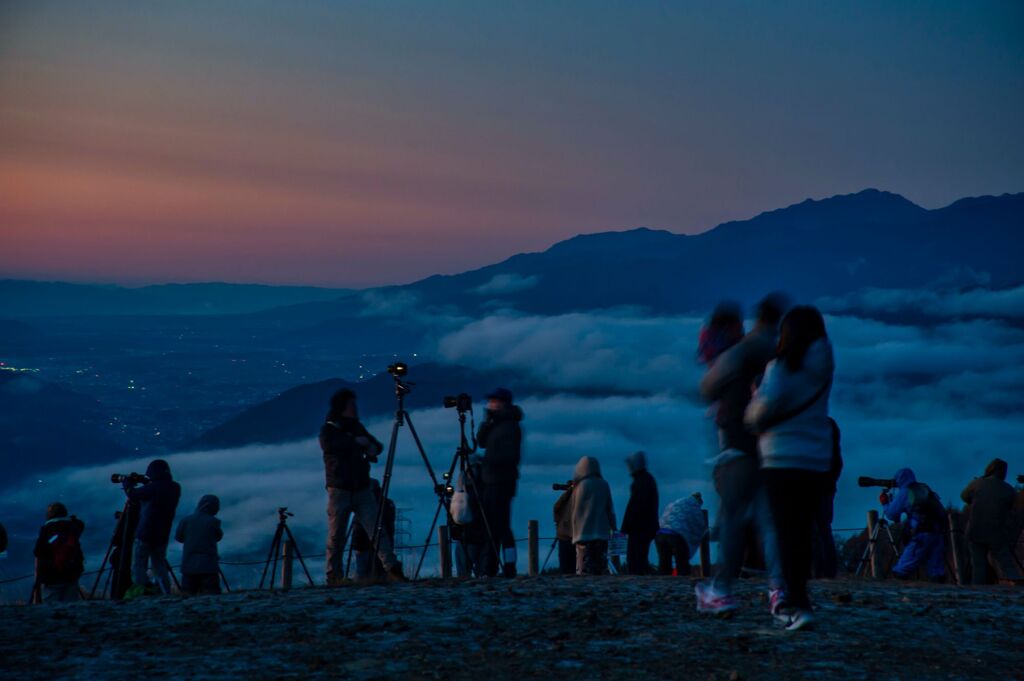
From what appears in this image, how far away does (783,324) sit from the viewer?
8031 millimetres

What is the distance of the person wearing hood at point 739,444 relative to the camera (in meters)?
8.19

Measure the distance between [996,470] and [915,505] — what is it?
1.49 meters

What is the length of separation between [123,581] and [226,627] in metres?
6.57

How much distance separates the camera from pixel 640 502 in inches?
614

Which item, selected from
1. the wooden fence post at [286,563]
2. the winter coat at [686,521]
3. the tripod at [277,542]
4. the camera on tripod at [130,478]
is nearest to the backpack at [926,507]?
the winter coat at [686,521]

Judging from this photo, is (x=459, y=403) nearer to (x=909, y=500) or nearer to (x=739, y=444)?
(x=909, y=500)

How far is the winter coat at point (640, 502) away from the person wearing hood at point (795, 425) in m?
7.51

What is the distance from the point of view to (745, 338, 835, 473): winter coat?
25.7ft

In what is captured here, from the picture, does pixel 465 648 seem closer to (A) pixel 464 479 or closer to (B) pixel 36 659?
(B) pixel 36 659

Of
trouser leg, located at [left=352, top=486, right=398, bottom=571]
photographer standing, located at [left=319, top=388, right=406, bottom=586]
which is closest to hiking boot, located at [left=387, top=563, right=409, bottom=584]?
photographer standing, located at [left=319, top=388, right=406, bottom=586]

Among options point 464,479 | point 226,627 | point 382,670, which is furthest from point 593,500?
point 382,670

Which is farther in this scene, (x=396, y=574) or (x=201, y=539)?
(x=201, y=539)

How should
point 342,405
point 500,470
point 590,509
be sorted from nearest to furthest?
point 342,405
point 500,470
point 590,509

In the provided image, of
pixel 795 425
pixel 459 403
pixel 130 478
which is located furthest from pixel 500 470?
pixel 795 425
